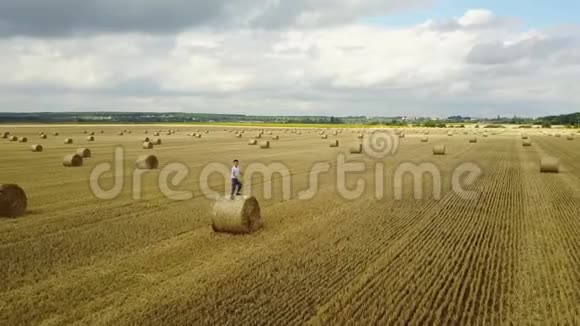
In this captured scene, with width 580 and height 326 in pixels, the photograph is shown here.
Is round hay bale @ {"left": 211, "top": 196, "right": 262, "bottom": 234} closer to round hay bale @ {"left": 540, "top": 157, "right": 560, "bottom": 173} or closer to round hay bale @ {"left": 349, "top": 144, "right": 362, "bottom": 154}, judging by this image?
round hay bale @ {"left": 540, "top": 157, "right": 560, "bottom": 173}

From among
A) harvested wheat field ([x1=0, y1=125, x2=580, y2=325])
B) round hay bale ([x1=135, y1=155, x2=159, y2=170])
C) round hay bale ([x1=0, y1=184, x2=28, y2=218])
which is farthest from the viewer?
round hay bale ([x1=135, y1=155, x2=159, y2=170])

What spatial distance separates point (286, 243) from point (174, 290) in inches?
163

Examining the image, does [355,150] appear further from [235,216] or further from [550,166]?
[235,216]

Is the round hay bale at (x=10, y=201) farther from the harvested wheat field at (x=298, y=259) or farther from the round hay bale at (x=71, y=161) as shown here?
the round hay bale at (x=71, y=161)

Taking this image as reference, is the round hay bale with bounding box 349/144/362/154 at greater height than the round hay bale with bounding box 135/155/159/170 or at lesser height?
lesser

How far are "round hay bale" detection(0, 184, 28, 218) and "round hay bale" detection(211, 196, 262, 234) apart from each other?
6.63m

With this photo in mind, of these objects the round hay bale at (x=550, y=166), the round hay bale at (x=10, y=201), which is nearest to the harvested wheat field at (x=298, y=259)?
the round hay bale at (x=10, y=201)

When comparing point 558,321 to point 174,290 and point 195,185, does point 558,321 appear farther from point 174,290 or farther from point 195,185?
point 195,185

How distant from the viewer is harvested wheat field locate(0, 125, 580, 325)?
29.9 ft

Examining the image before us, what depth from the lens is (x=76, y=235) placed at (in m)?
14.2

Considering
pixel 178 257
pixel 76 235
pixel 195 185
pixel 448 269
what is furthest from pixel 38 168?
pixel 448 269

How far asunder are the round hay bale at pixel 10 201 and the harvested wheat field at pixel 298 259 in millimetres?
328

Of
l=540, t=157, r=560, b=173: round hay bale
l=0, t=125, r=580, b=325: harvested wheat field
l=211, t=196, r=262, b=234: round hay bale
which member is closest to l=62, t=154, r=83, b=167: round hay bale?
l=0, t=125, r=580, b=325: harvested wheat field

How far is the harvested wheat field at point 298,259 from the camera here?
9.10 m
